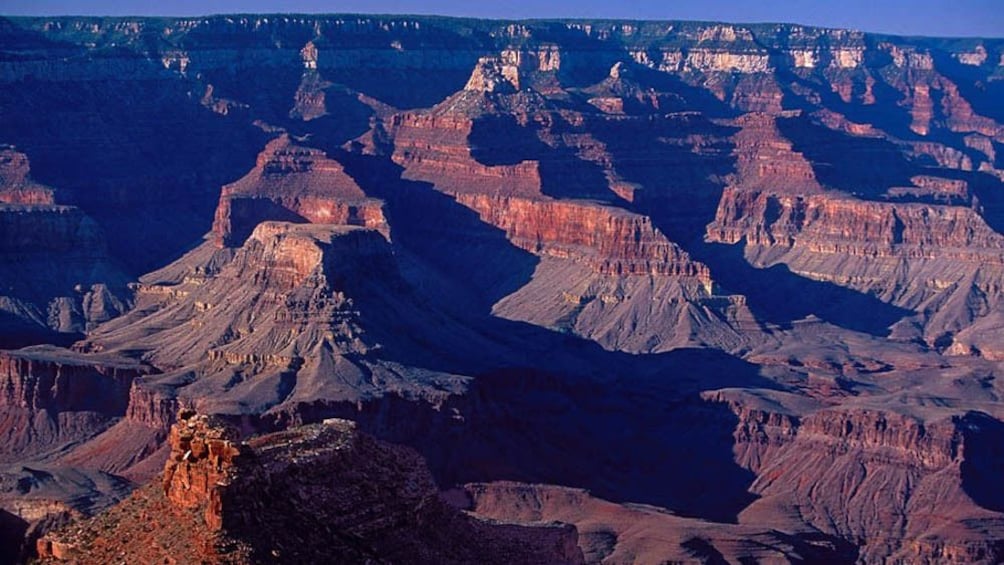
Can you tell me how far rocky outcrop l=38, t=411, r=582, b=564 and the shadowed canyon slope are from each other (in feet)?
0.23

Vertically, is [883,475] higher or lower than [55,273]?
higher

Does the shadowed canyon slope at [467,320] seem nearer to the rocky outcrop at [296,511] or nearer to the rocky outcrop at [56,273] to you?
the rocky outcrop at [296,511]

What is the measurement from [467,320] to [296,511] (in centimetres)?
7046

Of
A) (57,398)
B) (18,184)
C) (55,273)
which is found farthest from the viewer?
(18,184)

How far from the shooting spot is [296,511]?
2788 cm

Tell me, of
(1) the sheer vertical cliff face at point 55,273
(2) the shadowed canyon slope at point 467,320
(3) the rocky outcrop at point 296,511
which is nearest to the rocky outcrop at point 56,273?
(1) the sheer vertical cliff face at point 55,273

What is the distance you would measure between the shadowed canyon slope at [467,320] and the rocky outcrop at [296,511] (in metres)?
0.07

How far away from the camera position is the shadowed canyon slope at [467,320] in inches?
2200

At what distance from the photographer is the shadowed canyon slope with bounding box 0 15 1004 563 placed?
55.9 metres

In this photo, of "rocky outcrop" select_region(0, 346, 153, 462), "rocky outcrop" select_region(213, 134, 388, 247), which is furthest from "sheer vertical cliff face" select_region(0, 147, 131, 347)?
"rocky outcrop" select_region(0, 346, 153, 462)

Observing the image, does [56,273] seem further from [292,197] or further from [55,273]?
[292,197]

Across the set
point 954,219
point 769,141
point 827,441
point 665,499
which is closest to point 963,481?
point 827,441

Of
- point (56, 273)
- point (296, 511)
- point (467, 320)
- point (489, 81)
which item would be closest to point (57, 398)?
point (467, 320)

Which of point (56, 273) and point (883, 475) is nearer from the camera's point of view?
point (883, 475)
